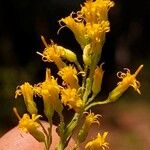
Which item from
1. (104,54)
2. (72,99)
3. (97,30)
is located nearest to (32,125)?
(72,99)

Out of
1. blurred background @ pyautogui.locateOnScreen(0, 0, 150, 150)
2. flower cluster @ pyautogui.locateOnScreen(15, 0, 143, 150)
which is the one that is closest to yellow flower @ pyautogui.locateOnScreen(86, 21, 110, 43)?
flower cluster @ pyautogui.locateOnScreen(15, 0, 143, 150)

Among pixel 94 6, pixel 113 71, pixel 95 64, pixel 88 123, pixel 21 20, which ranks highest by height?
pixel 21 20

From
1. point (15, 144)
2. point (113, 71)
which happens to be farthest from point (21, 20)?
point (15, 144)

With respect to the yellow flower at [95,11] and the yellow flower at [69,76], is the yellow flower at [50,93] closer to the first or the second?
the yellow flower at [69,76]

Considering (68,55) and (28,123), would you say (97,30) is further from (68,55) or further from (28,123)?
(28,123)

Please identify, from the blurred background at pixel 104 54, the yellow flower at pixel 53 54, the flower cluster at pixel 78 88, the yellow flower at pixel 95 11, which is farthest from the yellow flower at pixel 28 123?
the blurred background at pixel 104 54

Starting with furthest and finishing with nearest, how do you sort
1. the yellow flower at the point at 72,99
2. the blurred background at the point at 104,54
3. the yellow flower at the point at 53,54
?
the blurred background at the point at 104,54 < the yellow flower at the point at 53,54 < the yellow flower at the point at 72,99

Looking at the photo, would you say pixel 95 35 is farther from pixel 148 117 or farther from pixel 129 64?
pixel 129 64
